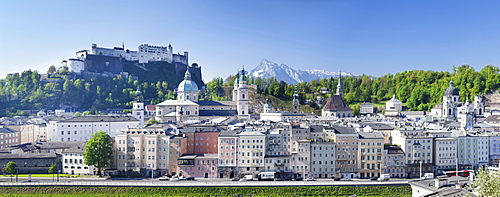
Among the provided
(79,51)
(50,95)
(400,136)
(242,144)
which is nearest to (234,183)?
(242,144)

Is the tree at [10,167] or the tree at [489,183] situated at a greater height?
the tree at [489,183]

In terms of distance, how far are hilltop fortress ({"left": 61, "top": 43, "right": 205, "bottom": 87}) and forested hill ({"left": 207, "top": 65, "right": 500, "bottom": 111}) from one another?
1975 centimetres

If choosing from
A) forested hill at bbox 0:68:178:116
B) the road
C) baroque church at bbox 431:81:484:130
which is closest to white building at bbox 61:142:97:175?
the road

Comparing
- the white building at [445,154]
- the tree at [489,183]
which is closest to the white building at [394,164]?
the white building at [445,154]

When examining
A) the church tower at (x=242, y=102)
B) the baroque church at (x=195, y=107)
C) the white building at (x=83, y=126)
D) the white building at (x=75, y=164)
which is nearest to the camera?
the white building at (x=75, y=164)

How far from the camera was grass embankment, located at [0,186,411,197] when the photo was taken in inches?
2037

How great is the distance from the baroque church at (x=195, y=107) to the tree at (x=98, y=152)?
4058 cm

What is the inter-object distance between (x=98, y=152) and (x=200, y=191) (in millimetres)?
14221

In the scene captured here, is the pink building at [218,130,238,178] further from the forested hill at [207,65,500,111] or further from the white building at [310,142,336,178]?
the forested hill at [207,65,500,111]

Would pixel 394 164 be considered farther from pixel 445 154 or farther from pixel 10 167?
pixel 10 167

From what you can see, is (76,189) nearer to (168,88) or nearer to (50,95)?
(50,95)

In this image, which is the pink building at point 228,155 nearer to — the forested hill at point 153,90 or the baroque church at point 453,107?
the baroque church at point 453,107

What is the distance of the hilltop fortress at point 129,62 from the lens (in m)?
148

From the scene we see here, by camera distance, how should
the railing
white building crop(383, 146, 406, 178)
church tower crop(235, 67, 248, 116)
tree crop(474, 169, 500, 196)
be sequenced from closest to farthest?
1. tree crop(474, 169, 500, 196)
2. the railing
3. white building crop(383, 146, 406, 178)
4. church tower crop(235, 67, 248, 116)
